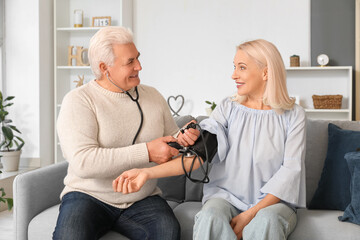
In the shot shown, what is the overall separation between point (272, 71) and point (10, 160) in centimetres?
299

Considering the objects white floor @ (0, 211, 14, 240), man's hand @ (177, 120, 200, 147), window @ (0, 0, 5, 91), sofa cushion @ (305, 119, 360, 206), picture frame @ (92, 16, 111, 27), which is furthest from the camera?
picture frame @ (92, 16, 111, 27)

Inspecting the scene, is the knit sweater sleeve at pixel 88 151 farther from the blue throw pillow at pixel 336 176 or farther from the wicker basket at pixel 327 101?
the wicker basket at pixel 327 101

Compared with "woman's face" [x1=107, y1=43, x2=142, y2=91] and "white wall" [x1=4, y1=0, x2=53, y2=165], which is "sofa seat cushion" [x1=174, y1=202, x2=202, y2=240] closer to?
"woman's face" [x1=107, y1=43, x2=142, y2=91]

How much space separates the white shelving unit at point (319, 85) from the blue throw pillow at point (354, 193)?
2.88 m

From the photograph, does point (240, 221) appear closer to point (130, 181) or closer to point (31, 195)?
point (130, 181)

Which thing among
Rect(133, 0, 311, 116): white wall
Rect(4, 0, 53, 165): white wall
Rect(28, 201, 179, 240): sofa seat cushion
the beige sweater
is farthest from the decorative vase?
the beige sweater

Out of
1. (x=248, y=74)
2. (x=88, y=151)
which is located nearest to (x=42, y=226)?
(x=88, y=151)

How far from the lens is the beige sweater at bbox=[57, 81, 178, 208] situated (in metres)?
1.77

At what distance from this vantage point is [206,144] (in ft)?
6.26

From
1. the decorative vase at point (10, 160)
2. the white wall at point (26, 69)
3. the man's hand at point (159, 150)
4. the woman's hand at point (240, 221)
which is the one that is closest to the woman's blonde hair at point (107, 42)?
the man's hand at point (159, 150)

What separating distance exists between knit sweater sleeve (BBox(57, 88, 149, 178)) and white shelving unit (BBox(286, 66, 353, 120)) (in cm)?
327

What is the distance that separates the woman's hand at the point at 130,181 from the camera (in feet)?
5.58

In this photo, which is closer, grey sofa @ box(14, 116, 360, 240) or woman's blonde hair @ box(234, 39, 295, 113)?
grey sofa @ box(14, 116, 360, 240)

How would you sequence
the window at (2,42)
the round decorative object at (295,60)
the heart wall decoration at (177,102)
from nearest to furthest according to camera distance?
the window at (2,42) < the round decorative object at (295,60) < the heart wall decoration at (177,102)
